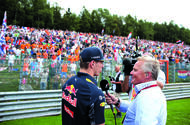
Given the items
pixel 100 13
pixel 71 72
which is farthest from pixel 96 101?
pixel 100 13

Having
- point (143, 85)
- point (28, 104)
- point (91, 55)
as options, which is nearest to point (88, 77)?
point (91, 55)

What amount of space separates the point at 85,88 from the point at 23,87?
6.49m

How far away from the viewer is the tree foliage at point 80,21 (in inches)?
2373

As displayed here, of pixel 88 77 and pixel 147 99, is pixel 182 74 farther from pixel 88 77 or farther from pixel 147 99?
pixel 88 77

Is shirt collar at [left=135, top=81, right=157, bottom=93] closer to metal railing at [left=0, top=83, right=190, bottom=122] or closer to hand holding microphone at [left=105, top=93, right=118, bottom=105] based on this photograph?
hand holding microphone at [left=105, top=93, right=118, bottom=105]

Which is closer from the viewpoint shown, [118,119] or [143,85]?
[143,85]

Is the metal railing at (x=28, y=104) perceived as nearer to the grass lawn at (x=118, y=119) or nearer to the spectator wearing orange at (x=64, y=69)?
the grass lawn at (x=118, y=119)

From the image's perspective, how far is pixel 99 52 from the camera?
6.59 ft

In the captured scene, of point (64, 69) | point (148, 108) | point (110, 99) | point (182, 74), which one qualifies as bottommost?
point (182, 74)

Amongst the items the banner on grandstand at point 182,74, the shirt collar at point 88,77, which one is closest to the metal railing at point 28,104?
the shirt collar at point 88,77

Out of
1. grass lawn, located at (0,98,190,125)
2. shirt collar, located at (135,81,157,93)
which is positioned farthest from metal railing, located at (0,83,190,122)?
shirt collar, located at (135,81,157,93)

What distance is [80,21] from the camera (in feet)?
240

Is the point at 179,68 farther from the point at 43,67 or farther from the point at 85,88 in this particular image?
the point at 85,88

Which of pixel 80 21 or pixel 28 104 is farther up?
pixel 80 21
